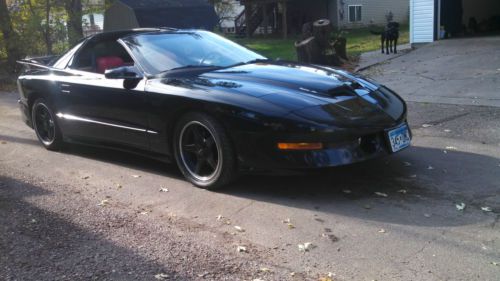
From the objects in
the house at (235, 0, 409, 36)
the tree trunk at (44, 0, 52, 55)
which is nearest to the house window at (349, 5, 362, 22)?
the house at (235, 0, 409, 36)

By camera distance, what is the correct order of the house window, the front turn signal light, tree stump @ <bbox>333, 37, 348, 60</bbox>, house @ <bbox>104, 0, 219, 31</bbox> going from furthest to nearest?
the house window, house @ <bbox>104, 0, 219, 31</bbox>, tree stump @ <bbox>333, 37, 348, 60</bbox>, the front turn signal light

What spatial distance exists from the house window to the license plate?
98.9 ft

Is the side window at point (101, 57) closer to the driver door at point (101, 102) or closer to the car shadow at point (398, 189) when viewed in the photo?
the driver door at point (101, 102)

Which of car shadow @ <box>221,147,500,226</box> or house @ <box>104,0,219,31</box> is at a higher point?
house @ <box>104,0,219,31</box>

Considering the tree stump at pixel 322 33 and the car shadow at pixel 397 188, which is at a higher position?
the tree stump at pixel 322 33

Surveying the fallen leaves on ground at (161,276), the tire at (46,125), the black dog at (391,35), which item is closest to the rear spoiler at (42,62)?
the tire at (46,125)

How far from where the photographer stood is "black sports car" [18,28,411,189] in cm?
423

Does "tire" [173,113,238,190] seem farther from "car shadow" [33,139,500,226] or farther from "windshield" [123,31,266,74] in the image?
"windshield" [123,31,266,74]

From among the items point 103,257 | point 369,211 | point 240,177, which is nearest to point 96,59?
point 240,177

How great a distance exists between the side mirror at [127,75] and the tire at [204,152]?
0.69m

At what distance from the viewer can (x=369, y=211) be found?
4.11m

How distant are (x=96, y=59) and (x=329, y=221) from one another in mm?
3458

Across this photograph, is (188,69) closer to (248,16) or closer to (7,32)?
(7,32)

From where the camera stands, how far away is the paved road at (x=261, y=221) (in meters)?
3.32
